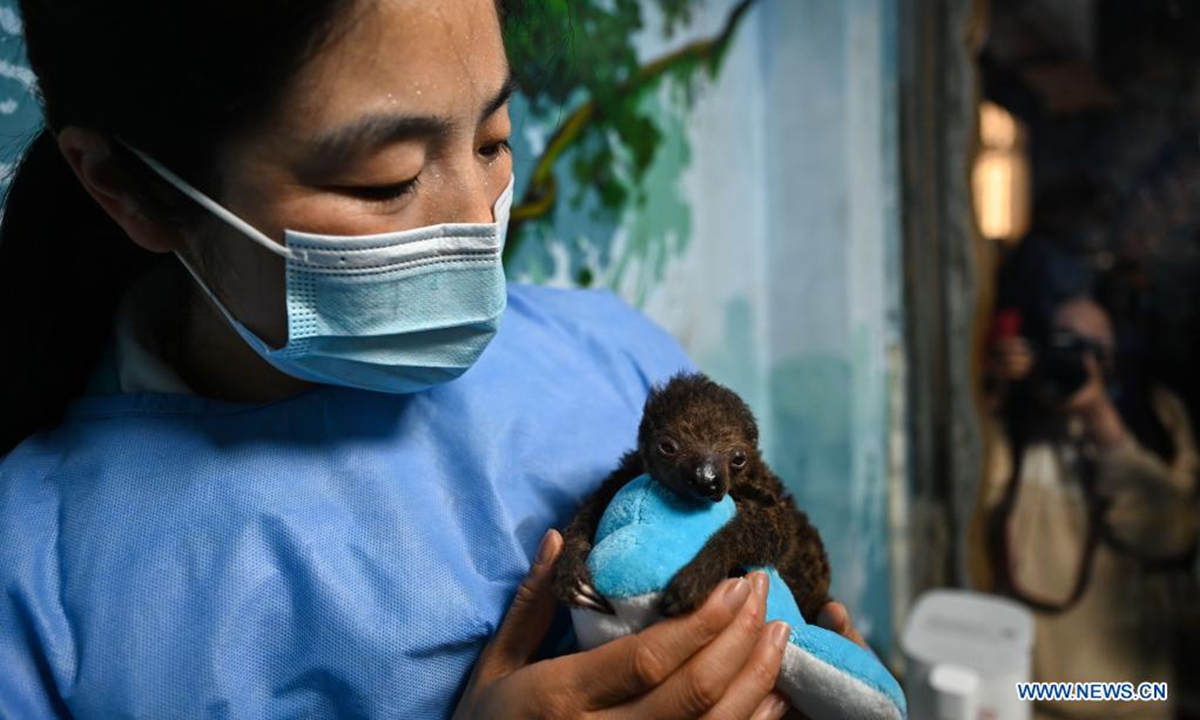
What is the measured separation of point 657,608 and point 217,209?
68 cm

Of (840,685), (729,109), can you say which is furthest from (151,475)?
(729,109)

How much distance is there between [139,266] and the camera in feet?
4.26

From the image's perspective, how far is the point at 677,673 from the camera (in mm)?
955

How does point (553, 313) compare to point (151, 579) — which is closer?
point (151, 579)

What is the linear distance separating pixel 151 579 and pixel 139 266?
49cm

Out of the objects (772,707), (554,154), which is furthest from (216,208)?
(554,154)

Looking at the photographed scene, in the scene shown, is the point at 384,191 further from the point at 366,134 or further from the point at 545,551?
the point at 545,551

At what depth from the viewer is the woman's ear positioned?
3.41 ft

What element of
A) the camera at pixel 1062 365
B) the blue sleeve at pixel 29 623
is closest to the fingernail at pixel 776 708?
the blue sleeve at pixel 29 623

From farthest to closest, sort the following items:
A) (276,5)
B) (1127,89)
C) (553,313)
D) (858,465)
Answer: (858,465), (1127,89), (553,313), (276,5)

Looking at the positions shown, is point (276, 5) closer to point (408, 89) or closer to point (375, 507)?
point (408, 89)

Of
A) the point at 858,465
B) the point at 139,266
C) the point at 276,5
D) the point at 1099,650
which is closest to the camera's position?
the point at 276,5

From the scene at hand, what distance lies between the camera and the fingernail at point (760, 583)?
0.98 m

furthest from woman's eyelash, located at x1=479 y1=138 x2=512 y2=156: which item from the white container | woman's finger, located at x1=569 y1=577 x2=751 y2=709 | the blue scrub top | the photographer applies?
the photographer
